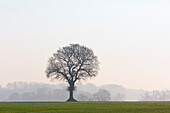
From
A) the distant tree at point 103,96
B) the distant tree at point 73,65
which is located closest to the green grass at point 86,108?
the distant tree at point 73,65

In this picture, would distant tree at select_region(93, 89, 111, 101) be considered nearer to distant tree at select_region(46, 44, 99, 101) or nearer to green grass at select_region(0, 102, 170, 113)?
distant tree at select_region(46, 44, 99, 101)

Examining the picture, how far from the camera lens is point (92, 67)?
87.7m

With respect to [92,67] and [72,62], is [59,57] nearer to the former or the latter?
[72,62]

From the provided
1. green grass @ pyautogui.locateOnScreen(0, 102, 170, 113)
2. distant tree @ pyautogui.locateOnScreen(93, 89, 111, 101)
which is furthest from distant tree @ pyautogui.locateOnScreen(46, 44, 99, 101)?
distant tree @ pyautogui.locateOnScreen(93, 89, 111, 101)

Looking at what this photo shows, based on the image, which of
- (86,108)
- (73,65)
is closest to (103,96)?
(73,65)

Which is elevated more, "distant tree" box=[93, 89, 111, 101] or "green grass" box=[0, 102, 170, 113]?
"green grass" box=[0, 102, 170, 113]

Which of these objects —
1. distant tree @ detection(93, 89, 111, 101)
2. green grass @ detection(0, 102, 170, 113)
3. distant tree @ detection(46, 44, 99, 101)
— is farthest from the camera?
distant tree @ detection(93, 89, 111, 101)

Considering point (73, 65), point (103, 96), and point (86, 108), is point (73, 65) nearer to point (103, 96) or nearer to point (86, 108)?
point (86, 108)

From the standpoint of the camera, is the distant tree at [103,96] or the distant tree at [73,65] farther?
the distant tree at [103,96]

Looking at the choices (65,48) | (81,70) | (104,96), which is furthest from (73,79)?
(104,96)

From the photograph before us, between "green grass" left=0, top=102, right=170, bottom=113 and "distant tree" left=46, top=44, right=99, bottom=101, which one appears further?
"distant tree" left=46, top=44, right=99, bottom=101

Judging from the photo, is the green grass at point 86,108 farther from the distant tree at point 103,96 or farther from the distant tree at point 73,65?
the distant tree at point 103,96

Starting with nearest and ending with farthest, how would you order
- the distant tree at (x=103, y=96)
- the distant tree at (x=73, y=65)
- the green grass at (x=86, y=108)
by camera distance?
the green grass at (x=86, y=108)
the distant tree at (x=73, y=65)
the distant tree at (x=103, y=96)

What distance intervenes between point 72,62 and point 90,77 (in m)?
6.42
